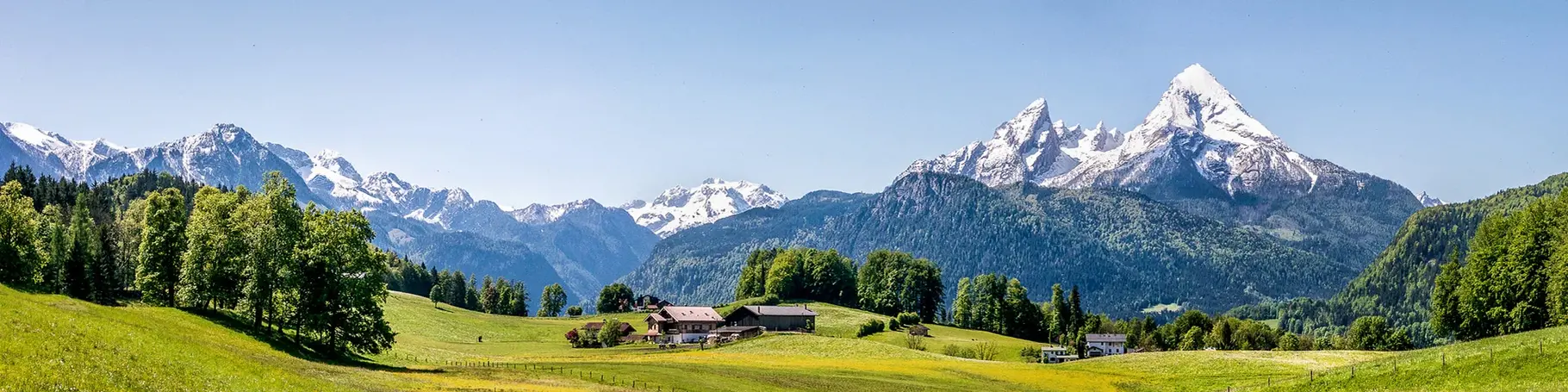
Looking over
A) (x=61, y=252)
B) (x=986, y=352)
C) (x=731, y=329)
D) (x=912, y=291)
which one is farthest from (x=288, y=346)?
(x=912, y=291)

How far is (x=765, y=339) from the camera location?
437 feet

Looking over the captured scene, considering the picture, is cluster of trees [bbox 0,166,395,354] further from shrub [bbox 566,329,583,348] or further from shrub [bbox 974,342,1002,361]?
shrub [bbox 974,342,1002,361]

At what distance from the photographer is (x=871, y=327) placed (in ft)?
495

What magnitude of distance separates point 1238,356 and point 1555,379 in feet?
151

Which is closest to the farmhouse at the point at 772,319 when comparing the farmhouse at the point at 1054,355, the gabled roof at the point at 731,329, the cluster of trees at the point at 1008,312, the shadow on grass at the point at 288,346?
the gabled roof at the point at 731,329

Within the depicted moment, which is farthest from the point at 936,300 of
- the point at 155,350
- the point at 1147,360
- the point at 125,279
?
the point at 155,350

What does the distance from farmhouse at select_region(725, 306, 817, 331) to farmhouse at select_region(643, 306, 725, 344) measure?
3.03 m

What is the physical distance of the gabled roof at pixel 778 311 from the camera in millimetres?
160500

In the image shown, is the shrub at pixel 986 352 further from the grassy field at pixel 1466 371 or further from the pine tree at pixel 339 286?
the pine tree at pixel 339 286

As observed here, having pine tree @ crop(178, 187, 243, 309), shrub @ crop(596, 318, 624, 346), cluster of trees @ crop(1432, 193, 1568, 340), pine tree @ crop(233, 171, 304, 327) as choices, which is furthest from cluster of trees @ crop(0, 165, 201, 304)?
cluster of trees @ crop(1432, 193, 1568, 340)

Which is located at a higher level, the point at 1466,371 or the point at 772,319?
the point at 772,319

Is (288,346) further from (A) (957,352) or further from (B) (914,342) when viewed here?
(A) (957,352)

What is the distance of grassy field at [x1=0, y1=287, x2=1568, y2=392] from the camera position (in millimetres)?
39375

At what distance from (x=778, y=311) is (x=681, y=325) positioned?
56.3 feet
